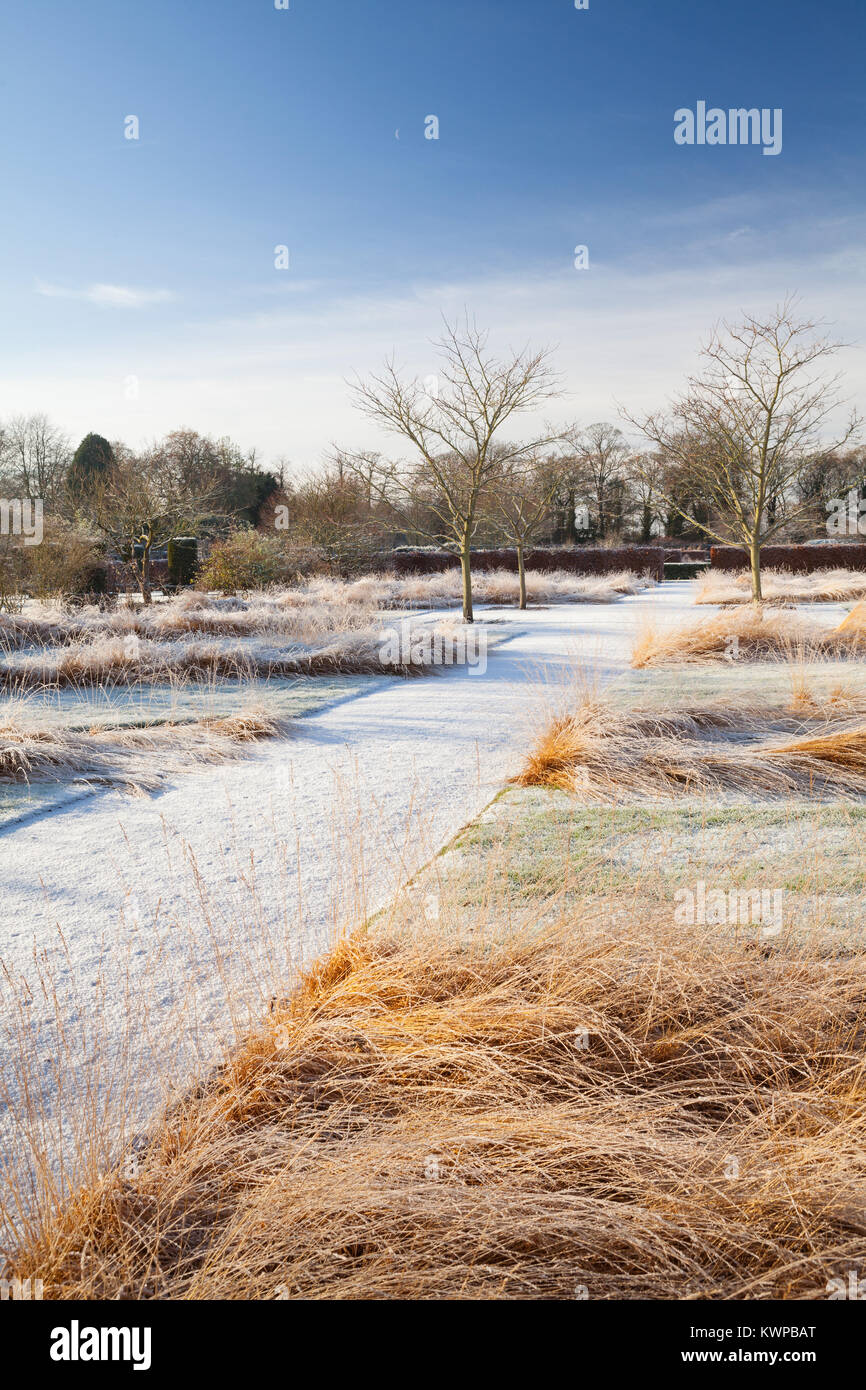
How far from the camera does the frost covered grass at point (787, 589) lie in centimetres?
1694

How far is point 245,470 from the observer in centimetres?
3812

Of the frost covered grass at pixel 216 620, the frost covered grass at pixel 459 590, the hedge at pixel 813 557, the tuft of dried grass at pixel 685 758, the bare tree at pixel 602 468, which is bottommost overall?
the tuft of dried grass at pixel 685 758

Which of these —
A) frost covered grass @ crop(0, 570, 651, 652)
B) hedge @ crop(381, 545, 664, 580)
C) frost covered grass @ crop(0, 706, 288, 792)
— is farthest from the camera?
hedge @ crop(381, 545, 664, 580)

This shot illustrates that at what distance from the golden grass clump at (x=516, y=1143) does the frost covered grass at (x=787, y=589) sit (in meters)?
14.9

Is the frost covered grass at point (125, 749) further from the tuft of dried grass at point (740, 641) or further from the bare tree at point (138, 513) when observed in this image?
the bare tree at point (138, 513)

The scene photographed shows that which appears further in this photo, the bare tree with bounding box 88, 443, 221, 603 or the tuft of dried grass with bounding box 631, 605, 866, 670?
the bare tree with bounding box 88, 443, 221, 603

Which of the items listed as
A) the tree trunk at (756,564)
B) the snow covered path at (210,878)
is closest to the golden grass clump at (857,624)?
the tree trunk at (756,564)

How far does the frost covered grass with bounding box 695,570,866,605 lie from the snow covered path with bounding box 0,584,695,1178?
35.9 ft

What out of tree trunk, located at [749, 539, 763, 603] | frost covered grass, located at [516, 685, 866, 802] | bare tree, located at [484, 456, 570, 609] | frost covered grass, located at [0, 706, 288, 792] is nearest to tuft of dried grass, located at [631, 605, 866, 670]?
frost covered grass, located at [516, 685, 866, 802]

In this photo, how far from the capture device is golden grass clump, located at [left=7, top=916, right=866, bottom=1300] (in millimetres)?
1521

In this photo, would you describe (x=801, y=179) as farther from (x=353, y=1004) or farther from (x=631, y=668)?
(x=353, y=1004)

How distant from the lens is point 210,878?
3658mm

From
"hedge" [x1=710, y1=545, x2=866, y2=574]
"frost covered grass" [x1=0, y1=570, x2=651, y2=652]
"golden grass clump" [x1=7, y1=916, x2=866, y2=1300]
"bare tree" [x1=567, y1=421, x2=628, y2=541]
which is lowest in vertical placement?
"golden grass clump" [x1=7, y1=916, x2=866, y2=1300]

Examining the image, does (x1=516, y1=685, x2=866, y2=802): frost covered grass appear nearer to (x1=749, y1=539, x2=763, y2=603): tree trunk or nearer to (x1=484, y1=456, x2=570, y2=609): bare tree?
(x1=749, y1=539, x2=763, y2=603): tree trunk
